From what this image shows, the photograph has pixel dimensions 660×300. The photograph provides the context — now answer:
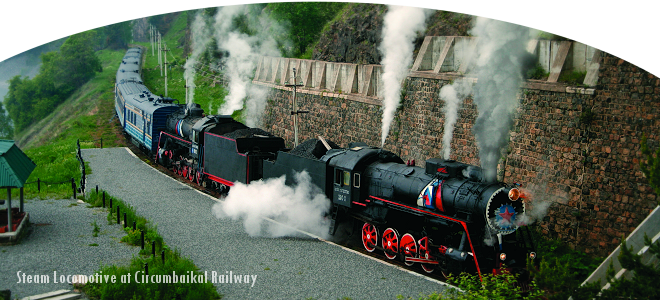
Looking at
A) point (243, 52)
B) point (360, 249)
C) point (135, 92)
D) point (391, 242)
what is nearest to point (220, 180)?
point (360, 249)

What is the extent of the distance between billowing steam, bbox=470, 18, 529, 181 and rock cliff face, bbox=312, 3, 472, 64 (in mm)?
7885

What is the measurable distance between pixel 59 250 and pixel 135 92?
79.8 feet

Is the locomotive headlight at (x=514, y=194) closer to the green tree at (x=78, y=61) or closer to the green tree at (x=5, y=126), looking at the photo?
the green tree at (x=5, y=126)

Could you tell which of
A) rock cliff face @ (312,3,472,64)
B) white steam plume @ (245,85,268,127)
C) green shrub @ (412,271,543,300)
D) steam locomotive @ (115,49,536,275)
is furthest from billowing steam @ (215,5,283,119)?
green shrub @ (412,271,543,300)

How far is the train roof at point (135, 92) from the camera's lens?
30.3m

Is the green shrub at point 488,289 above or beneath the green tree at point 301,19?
beneath

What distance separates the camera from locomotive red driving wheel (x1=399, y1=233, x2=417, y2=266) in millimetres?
14258

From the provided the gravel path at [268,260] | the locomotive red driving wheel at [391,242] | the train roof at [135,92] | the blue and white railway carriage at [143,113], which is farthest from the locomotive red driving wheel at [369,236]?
the train roof at [135,92]

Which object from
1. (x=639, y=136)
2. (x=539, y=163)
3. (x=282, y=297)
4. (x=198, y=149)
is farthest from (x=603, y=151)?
(x=198, y=149)

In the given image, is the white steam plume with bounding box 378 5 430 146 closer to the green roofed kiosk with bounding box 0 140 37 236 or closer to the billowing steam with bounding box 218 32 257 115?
the green roofed kiosk with bounding box 0 140 37 236

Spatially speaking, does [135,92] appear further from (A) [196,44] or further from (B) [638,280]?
(B) [638,280]

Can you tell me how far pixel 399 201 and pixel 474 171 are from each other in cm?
238

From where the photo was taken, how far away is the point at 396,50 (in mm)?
20875

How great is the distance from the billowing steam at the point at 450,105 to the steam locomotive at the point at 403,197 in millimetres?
3417
